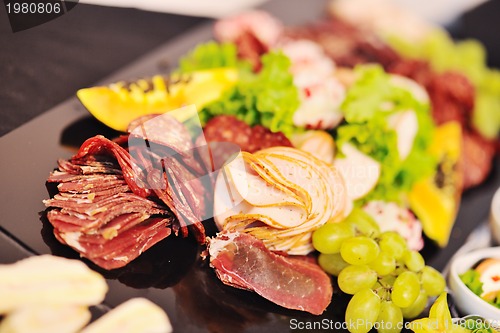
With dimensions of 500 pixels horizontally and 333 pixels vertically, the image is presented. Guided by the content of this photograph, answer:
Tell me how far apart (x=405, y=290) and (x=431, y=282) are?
0.15 m

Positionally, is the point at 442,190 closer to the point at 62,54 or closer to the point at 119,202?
the point at 119,202

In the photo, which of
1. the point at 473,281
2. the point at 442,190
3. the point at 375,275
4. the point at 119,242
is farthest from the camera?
the point at 442,190

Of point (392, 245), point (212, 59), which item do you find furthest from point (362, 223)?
point (212, 59)

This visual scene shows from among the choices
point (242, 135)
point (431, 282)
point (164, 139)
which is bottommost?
point (431, 282)

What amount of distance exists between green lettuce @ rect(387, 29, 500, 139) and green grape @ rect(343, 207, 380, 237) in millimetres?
1240

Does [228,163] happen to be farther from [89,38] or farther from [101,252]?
[89,38]

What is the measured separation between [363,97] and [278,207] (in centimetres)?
→ 63

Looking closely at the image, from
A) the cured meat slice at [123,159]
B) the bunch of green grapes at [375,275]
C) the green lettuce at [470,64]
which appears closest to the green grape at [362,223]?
the bunch of green grapes at [375,275]

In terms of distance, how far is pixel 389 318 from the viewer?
137 centimetres

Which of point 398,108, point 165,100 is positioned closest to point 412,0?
point 398,108

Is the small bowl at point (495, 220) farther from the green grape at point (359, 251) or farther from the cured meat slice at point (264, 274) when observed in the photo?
the cured meat slice at point (264, 274)

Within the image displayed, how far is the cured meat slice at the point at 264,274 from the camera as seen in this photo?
136cm

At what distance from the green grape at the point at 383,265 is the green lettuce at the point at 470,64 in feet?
4.53

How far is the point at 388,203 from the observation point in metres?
1.80
